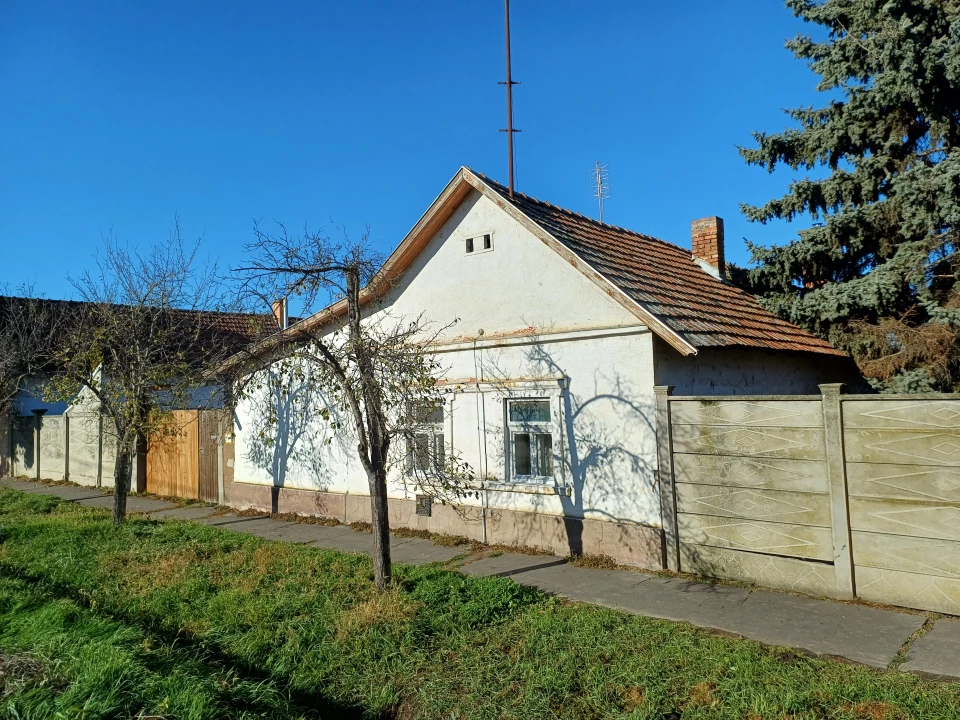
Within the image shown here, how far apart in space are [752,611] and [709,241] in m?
8.43

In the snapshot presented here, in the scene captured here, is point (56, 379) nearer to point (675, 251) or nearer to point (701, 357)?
point (701, 357)

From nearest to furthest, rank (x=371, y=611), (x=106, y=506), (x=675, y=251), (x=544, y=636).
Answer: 1. (x=544, y=636)
2. (x=371, y=611)
3. (x=675, y=251)
4. (x=106, y=506)

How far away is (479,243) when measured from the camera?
Answer: 10281mm

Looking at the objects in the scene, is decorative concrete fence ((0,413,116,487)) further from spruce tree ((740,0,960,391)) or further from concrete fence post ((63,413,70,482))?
spruce tree ((740,0,960,391))

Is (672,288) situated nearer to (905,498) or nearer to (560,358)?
(560,358)

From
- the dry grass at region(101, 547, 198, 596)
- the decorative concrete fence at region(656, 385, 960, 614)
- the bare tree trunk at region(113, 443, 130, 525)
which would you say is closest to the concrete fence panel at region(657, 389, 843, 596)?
the decorative concrete fence at region(656, 385, 960, 614)

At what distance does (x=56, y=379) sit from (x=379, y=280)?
636 cm

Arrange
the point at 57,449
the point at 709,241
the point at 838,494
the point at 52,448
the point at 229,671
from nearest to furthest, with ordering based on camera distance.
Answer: the point at 229,671 < the point at 838,494 < the point at 709,241 < the point at 57,449 < the point at 52,448

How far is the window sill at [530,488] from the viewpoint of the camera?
904cm

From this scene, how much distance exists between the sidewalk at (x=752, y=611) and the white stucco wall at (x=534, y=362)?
97cm

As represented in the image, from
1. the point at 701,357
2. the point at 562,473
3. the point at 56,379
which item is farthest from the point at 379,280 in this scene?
the point at 56,379

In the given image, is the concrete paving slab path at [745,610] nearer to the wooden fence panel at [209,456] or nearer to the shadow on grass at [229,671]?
the shadow on grass at [229,671]

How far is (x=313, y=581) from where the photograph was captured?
7504 millimetres

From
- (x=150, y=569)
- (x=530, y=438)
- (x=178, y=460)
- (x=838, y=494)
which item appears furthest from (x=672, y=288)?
(x=178, y=460)
